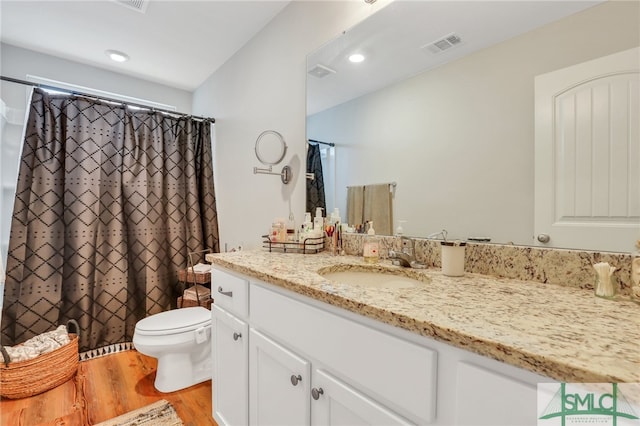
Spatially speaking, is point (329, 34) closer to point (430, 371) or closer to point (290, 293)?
point (290, 293)

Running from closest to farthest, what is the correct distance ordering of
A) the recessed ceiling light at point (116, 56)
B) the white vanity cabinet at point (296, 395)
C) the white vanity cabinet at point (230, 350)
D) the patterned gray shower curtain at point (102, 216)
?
the white vanity cabinet at point (296, 395) < the white vanity cabinet at point (230, 350) < the patterned gray shower curtain at point (102, 216) < the recessed ceiling light at point (116, 56)

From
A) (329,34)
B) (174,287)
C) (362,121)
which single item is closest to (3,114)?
(174,287)

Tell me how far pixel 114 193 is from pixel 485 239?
255 cm

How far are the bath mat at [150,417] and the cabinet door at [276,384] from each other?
0.69 m

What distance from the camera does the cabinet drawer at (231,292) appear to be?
1.16 meters

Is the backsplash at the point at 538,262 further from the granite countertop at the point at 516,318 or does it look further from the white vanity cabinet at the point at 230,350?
the white vanity cabinet at the point at 230,350

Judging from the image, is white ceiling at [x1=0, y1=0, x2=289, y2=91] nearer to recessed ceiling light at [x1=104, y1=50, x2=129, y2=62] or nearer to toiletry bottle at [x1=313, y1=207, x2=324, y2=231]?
recessed ceiling light at [x1=104, y1=50, x2=129, y2=62]

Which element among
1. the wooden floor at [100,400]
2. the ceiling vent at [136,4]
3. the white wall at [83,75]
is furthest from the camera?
the white wall at [83,75]

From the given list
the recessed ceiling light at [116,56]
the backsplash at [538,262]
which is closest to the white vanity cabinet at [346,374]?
the backsplash at [538,262]

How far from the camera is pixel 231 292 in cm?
125

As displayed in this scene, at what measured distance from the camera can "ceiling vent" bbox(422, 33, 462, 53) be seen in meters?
1.11

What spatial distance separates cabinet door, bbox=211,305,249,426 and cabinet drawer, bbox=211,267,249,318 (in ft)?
0.13

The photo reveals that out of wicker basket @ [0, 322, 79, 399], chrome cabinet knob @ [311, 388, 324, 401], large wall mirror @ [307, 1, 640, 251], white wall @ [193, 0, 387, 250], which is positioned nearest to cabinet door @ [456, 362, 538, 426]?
chrome cabinet knob @ [311, 388, 324, 401]

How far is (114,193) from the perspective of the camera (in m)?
2.27
